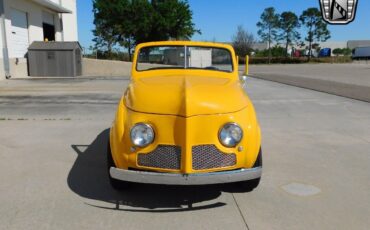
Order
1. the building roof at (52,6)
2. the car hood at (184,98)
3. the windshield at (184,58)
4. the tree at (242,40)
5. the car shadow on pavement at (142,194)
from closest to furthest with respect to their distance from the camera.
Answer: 1. the car hood at (184,98)
2. the car shadow on pavement at (142,194)
3. the windshield at (184,58)
4. the building roof at (52,6)
5. the tree at (242,40)

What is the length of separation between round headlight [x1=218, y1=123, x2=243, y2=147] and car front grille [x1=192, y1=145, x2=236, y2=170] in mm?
100

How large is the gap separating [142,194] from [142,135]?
0.91 m

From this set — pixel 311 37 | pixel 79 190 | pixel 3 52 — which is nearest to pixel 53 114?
pixel 79 190

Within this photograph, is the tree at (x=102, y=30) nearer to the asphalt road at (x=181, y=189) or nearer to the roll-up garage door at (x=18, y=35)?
the roll-up garage door at (x=18, y=35)

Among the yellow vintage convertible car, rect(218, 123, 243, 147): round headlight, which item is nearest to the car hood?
the yellow vintage convertible car

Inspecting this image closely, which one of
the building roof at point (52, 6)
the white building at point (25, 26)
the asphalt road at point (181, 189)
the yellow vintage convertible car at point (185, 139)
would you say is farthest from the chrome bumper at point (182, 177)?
the building roof at point (52, 6)

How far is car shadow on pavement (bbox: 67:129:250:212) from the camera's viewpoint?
4.02 metres

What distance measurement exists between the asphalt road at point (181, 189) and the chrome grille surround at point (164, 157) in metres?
0.50

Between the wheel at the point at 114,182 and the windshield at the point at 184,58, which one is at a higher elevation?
the windshield at the point at 184,58

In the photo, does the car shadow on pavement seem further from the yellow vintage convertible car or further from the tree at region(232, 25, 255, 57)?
the tree at region(232, 25, 255, 57)

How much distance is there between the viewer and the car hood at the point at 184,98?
12.2 ft

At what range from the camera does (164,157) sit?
12.2ft

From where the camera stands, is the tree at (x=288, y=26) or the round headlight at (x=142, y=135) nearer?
the round headlight at (x=142, y=135)

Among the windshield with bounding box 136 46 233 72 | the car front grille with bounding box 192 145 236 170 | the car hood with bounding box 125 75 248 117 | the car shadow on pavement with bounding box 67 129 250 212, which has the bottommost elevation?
the car shadow on pavement with bounding box 67 129 250 212
